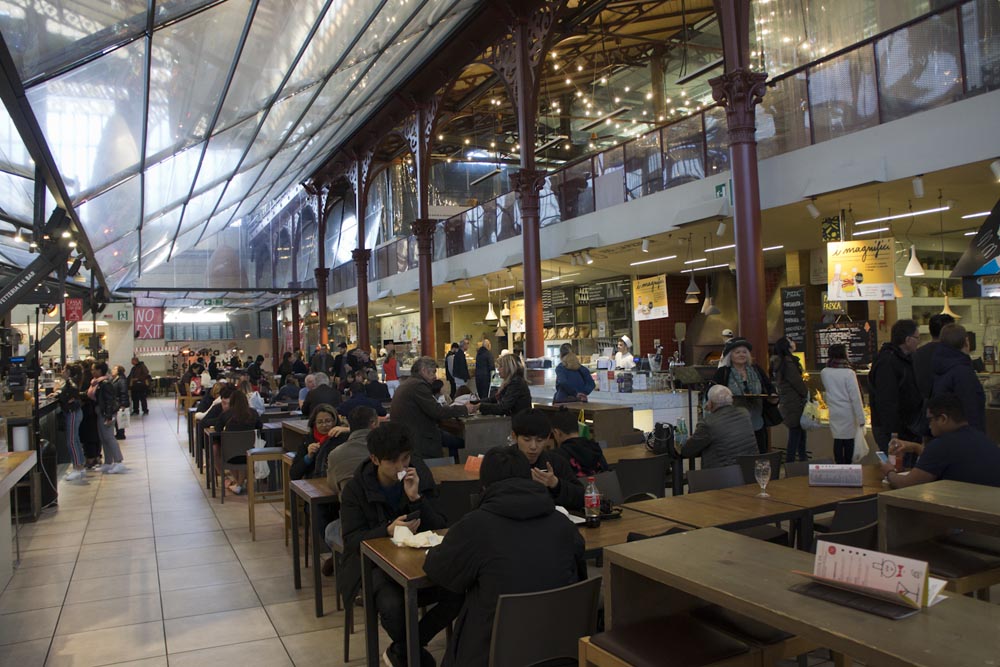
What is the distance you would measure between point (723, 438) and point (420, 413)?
8.49 ft

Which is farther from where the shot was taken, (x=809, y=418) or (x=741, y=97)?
(x=741, y=97)

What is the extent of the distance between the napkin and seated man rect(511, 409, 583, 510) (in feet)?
2.28

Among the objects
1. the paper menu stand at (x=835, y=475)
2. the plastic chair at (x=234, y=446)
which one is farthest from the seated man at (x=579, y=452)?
the plastic chair at (x=234, y=446)

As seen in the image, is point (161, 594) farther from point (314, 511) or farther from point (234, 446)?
point (234, 446)

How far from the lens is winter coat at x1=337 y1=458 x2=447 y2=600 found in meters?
3.72

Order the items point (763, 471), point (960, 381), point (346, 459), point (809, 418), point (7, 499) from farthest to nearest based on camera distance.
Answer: point (809, 418) → point (7, 499) → point (960, 381) → point (346, 459) → point (763, 471)

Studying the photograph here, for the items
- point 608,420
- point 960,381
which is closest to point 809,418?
point 608,420

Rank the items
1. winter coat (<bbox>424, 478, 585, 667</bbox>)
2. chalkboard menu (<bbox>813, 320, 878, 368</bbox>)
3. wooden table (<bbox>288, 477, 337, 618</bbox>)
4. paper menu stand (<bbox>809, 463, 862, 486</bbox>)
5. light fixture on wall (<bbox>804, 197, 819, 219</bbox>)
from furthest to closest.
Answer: chalkboard menu (<bbox>813, 320, 878, 368</bbox>)
light fixture on wall (<bbox>804, 197, 819, 219</bbox>)
wooden table (<bbox>288, 477, 337, 618</bbox>)
paper menu stand (<bbox>809, 463, 862, 486</bbox>)
winter coat (<bbox>424, 478, 585, 667</bbox>)

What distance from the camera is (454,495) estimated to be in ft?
15.5

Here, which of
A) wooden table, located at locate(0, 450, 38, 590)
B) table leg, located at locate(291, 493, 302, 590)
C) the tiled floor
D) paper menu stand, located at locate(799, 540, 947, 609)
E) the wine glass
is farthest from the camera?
table leg, located at locate(291, 493, 302, 590)

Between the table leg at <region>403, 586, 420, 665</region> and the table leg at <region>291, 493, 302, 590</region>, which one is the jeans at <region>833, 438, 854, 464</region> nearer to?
the table leg at <region>291, 493, 302, 590</region>

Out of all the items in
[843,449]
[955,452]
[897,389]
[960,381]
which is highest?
[960,381]

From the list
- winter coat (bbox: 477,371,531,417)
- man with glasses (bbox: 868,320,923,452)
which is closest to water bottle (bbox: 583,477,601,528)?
winter coat (bbox: 477,371,531,417)

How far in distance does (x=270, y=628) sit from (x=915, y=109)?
8.23 metres
